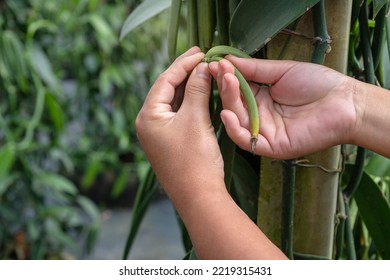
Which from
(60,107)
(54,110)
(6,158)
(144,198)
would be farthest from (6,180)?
(144,198)

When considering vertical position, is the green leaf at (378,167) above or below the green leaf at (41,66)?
above

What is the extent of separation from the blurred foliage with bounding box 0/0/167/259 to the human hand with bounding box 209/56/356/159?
3.26 feet

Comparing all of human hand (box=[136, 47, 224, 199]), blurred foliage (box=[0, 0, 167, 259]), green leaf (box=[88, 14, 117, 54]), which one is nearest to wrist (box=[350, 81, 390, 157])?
human hand (box=[136, 47, 224, 199])

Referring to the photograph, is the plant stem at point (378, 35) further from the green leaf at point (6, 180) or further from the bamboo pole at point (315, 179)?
the green leaf at point (6, 180)

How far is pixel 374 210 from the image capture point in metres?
0.58

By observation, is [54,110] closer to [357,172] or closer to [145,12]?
[145,12]

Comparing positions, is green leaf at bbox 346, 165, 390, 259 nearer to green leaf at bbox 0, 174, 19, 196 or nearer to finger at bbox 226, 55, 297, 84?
finger at bbox 226, 55, 297, 84

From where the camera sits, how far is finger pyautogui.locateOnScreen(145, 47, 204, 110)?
18.5 inches

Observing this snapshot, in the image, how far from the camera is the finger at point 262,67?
454 mm

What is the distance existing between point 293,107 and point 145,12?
23cm

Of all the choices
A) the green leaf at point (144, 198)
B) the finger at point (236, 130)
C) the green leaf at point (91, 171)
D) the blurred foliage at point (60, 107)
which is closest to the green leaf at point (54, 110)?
the blurred foliage at point (60, 107)

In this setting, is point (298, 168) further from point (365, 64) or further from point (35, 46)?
point (35, 46)

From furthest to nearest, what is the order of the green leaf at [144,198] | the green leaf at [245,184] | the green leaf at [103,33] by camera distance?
1. the green leaf at [103,33]
2. the green leaf at [144,198]
3. the green leaf at [245,184]

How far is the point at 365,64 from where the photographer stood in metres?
0.52
